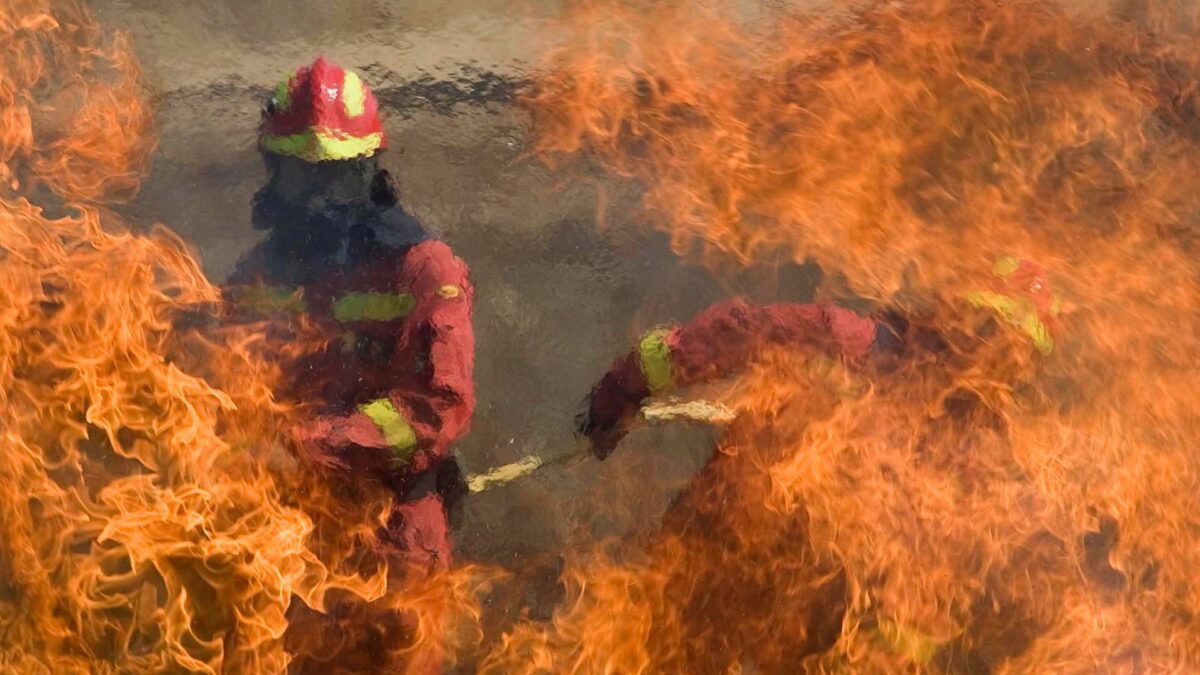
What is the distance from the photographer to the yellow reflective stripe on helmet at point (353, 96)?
2.76 metres

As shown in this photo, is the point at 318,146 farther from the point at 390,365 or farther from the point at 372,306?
the point at 390,365

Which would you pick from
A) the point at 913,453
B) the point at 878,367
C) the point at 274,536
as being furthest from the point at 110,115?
the point at 913,453

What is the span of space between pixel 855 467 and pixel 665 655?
37.5 inches

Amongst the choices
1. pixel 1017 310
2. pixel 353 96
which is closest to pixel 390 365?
pixel 353 96

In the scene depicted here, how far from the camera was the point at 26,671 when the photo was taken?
2354 mm

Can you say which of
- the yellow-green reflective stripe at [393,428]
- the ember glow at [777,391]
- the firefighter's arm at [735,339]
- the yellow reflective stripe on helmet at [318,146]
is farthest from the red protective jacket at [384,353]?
the firefighter's arm at [735,339]

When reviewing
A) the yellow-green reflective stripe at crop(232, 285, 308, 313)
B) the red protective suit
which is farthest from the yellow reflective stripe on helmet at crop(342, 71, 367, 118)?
the yellow-green reflective stripe at crop(232, 285, 308, 313)

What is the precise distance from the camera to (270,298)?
313 centimetres

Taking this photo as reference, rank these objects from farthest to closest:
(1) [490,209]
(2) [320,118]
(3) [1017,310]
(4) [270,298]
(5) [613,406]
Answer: (1) [490,209]
(4) [270,298]
(5) [613,406]
(3) [1017,310]
(2) [320,118]

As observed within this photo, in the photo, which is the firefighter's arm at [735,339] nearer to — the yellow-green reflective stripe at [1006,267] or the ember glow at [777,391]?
the ember glow at [777,391]

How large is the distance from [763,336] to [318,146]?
162 cm

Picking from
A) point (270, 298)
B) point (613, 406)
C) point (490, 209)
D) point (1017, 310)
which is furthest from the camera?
point (490, 209)

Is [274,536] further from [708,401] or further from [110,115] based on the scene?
[110,115]

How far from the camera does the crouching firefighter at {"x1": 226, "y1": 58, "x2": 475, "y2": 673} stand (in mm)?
2516
